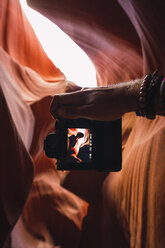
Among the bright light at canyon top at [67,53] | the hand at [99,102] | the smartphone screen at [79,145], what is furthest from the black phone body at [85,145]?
the bright light at canyon top at [67,53]

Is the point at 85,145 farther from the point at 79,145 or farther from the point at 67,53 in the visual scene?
the point at 67,53

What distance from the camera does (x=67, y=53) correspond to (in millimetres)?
2250

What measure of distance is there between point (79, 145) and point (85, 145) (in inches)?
0.9

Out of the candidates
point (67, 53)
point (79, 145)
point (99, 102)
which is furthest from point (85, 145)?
point (67, 53)

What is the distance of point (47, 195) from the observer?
2.49 metres

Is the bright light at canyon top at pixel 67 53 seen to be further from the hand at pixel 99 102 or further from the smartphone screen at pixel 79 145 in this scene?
the hand at pixel 99 102

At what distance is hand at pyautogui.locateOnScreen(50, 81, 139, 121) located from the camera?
0.53 meters

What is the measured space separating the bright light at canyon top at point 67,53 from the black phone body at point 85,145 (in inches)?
63.4

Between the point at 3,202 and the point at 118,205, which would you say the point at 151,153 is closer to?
the point at 118,205

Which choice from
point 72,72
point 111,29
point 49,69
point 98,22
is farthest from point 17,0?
point 111,29

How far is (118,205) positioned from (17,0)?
2805 millimetres

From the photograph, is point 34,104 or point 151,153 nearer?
point 151,153

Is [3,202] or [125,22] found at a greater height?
[125,22]

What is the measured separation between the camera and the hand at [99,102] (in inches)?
20.9
